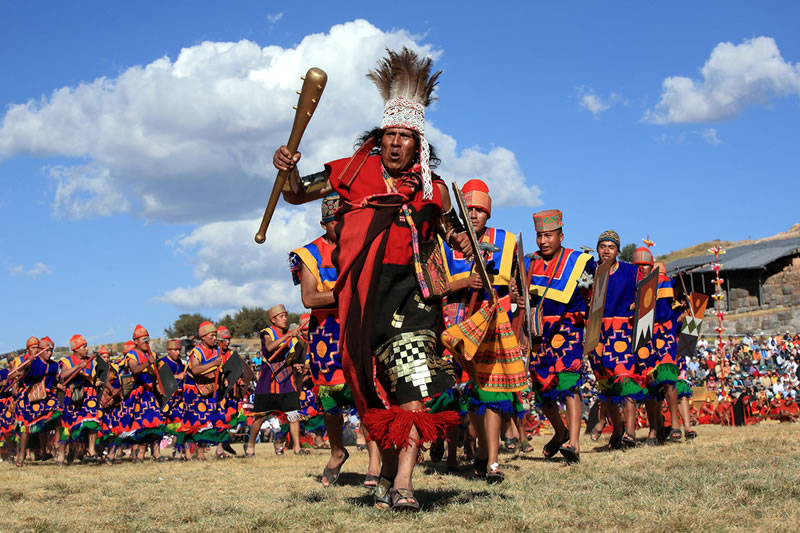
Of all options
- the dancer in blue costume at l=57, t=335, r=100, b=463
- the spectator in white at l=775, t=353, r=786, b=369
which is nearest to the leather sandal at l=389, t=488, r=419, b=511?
the dancer in blue costume at l=57, t=335, r=100, b=463

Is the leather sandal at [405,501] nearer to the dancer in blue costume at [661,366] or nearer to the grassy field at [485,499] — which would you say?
the grassy field at [485,499]

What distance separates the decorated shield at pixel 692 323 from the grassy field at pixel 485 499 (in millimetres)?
4168

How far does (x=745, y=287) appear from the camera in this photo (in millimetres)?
55750

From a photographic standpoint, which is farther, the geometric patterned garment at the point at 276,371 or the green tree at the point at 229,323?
the green tree at the point at 229,323

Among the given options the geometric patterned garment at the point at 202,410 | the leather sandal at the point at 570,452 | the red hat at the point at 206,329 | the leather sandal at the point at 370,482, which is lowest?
the leather sandal at the point at 370,482

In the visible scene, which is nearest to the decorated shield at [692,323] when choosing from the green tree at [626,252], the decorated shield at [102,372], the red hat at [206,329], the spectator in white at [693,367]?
the red hat at [206,329]

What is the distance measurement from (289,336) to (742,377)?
1395 cm

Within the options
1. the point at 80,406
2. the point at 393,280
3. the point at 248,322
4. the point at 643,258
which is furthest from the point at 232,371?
the point at 248,322

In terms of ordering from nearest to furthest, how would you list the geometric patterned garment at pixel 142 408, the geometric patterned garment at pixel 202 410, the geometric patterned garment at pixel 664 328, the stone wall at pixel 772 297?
the geometric patterned garment at pixel 664 328 → the geometric patterned garment at pixel 202 410 → the geometric patterned garment at pixel 142 408 → the stone wall at pixel 772 297

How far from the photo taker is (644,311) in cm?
1019

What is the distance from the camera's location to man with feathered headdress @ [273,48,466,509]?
16.8 feet

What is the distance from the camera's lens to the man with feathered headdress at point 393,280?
5.12 m

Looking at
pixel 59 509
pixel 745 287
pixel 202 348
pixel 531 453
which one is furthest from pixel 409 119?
pixel 745 287

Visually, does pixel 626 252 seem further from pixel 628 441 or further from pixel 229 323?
pixel 628 441
